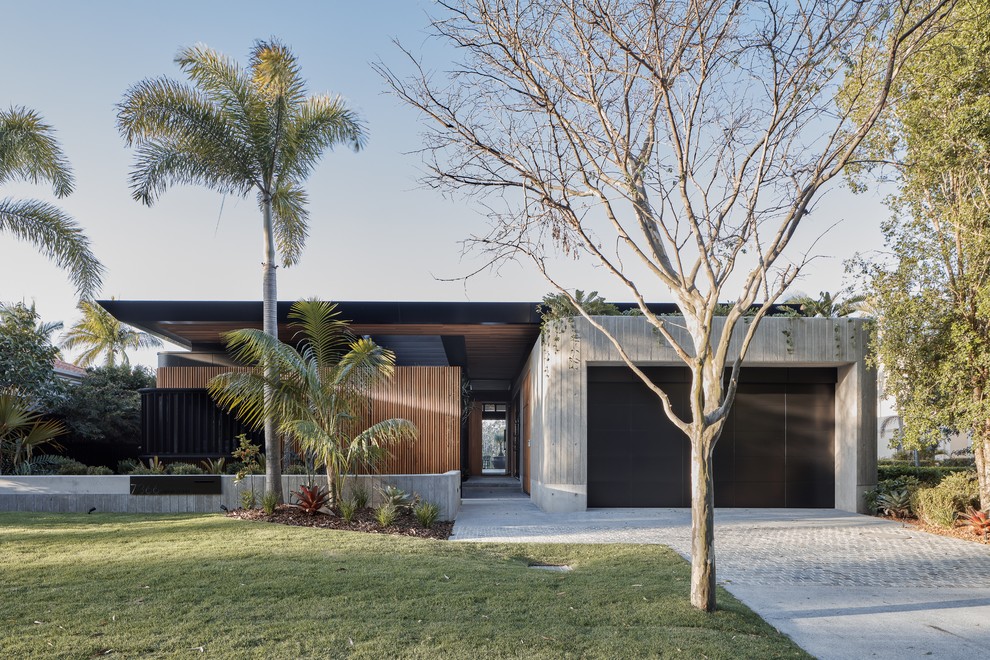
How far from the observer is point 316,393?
36.3ft

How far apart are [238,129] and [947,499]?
42.4 ft

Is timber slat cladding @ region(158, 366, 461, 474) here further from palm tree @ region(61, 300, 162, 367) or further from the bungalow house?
palm tree @ region(61, 300, 162, 367)

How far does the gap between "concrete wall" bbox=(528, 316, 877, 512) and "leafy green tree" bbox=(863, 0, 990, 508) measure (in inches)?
60.7

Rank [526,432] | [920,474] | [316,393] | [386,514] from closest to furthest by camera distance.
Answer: [386,514] < [316,393] < [920,474] < [526,432]

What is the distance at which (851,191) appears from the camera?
1222 cm

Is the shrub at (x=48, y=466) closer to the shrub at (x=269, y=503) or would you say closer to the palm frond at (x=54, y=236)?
the palm frond at (x=54, y=236)

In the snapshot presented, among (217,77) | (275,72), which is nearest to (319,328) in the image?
(275,72)

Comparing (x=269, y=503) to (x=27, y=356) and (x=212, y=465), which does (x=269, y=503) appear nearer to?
(x=212, y=465)

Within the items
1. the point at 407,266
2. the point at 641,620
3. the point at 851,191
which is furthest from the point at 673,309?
the point at 641,620

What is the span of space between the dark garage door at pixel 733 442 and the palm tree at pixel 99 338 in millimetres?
22385

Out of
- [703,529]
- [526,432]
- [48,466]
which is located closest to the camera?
[703,529]

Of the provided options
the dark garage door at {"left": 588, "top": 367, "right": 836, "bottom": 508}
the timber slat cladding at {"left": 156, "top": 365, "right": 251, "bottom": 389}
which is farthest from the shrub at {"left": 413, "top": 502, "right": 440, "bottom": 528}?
the timber slat cladding at {"left": 156, "top": 365, "right": 251, "bottom": 389}

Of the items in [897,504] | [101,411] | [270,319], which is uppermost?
[270,319]

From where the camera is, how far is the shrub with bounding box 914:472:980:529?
11.6 metres
